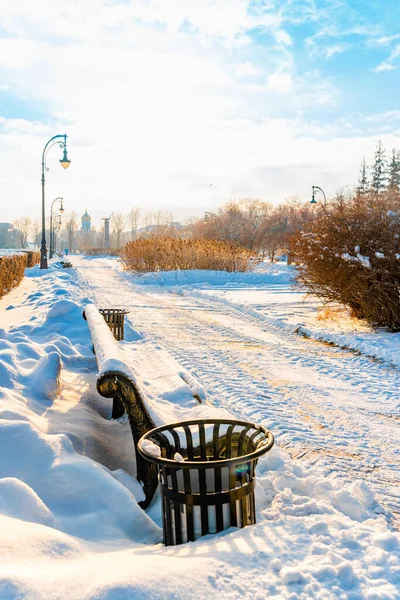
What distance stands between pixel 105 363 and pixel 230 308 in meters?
11.1

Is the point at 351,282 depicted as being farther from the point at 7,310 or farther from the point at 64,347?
the point at 7,310

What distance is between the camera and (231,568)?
7.09 feet

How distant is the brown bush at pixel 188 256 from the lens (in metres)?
27.7

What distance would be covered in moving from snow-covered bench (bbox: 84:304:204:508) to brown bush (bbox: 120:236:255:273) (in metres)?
18.8

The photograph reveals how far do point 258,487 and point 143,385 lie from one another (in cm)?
271

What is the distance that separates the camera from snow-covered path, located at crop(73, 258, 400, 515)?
4.23m

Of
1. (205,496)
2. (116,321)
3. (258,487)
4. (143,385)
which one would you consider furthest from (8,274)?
(205,496)

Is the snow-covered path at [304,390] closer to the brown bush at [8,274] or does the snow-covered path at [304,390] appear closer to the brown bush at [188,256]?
the brown bush at [8,274]

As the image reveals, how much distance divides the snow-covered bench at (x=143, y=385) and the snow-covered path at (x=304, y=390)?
353 mm

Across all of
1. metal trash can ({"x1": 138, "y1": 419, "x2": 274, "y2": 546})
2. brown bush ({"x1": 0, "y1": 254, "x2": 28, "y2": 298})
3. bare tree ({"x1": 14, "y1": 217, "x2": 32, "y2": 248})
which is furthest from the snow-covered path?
bare tree ({"x1": 14, "y1": 217, "x2": 32, "y2": 248})

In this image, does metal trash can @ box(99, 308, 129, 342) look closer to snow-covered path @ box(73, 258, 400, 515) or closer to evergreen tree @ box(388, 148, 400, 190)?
snow-covered path @ box(73, 258, 400, 515)

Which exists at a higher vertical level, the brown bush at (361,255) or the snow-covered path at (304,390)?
the brown bush at (361,255)

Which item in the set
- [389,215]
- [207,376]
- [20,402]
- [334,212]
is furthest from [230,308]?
[20,402]

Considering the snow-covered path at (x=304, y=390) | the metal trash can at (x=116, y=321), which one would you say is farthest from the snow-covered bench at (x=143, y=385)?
the snow-covered path at (x=304, y=390)
